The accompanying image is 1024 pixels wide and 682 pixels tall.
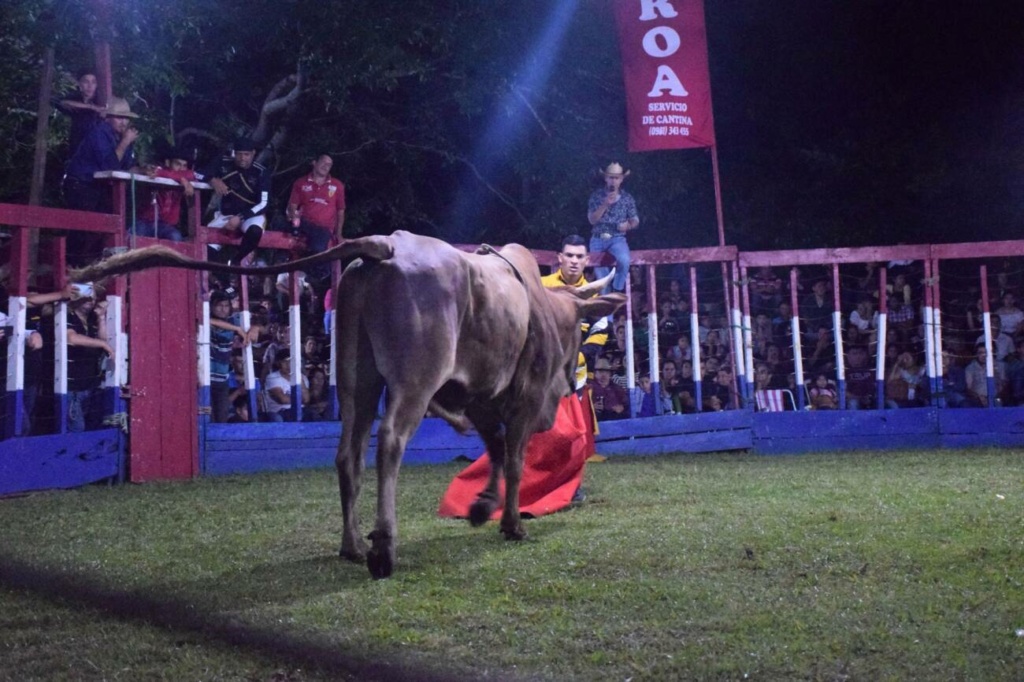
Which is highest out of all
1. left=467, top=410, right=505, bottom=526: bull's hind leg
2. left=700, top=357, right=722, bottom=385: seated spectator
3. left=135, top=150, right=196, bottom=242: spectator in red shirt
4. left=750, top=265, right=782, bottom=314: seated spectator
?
left=135, top=150, right=196, bottom=242: spectator in red shirt

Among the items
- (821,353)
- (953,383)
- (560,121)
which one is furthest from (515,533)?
(560,121)

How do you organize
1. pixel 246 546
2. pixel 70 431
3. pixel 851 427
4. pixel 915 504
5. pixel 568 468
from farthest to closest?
pixel 851 427, pixel 70 431, pixel 568 468, pixel 915 504, pixel 246 546

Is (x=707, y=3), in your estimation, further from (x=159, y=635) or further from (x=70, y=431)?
(x=159, y=635)

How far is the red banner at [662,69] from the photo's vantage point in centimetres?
1435

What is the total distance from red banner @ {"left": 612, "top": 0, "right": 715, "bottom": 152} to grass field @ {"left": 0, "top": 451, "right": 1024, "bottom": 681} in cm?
669

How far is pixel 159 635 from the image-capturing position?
4.72 metres

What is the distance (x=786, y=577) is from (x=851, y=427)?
7809 mm

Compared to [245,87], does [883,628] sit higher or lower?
lower

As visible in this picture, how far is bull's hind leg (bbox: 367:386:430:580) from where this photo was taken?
5.72 metres

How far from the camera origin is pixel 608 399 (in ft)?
44.0

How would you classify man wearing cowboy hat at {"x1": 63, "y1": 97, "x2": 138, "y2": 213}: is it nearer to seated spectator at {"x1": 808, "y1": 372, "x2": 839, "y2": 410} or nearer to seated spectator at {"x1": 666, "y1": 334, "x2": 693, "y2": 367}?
seated spectator at {"x1": 666, "y1": 334, "x2": 693, "y2": 367}

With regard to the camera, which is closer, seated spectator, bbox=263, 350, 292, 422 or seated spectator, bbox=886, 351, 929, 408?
seated spectator, bbox=263, 350, 292, 422

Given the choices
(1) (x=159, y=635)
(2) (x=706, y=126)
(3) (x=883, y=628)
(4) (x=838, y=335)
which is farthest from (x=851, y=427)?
(1) (x=159, y=635)

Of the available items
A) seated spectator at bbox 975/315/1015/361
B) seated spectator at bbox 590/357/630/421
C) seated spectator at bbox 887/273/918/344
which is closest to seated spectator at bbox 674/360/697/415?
seated spectator at bbox 590/357/630/421
